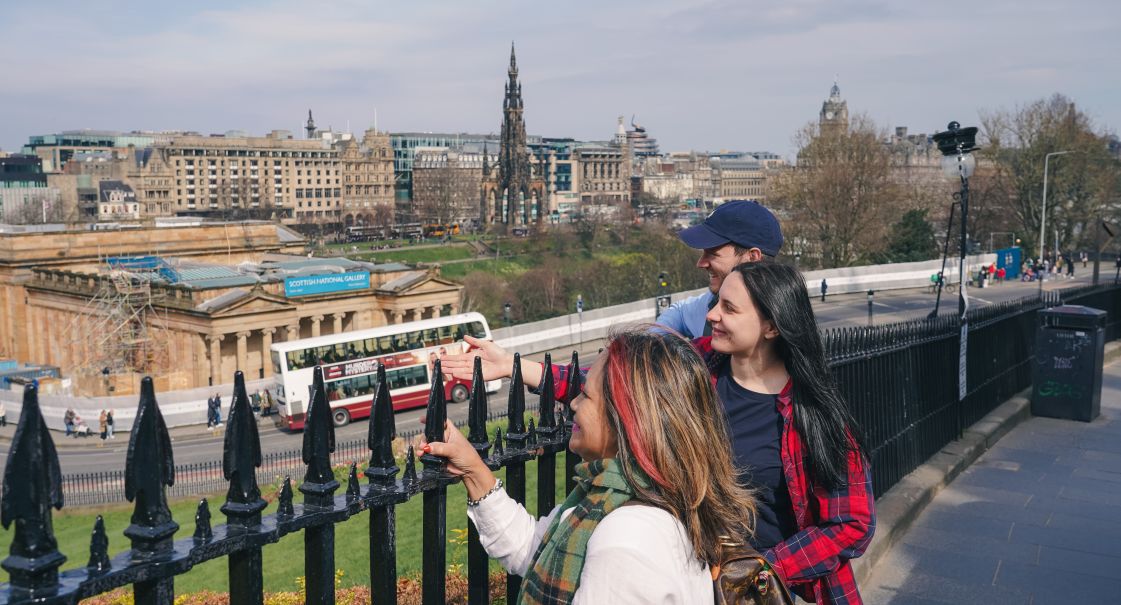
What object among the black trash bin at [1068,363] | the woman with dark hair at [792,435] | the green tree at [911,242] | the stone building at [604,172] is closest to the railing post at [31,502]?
the woman with dark hair at [792,435]

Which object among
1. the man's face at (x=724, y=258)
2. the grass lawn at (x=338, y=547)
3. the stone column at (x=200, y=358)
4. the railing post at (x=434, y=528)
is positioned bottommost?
the stone column at (x=200, y=358)

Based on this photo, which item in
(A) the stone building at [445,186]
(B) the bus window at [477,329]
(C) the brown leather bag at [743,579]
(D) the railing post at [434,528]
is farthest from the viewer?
(A) the stone building at [445,186]

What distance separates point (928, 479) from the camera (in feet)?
24.1

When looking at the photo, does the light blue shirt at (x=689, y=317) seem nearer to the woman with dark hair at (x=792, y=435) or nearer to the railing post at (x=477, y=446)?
the woman with dark hair at (x=792, y=435)

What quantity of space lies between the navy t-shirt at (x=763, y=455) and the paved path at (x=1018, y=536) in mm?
2672

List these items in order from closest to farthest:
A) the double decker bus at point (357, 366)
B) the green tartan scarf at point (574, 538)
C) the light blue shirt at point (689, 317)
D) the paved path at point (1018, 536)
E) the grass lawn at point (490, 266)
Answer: the green tartan scarf at point (574, 538) → the light blue shirt at point (689, 317) → the paved path at point (1018, 536) → the double decker bus at point (357, 366) → the grass lawn at point (490, 266)

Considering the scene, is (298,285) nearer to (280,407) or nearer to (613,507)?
(280,407)

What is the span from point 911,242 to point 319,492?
168 ft

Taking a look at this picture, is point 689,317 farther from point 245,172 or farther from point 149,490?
point 245,172

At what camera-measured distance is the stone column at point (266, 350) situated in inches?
1847

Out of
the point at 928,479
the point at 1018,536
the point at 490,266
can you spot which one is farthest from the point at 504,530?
the point at 490,266

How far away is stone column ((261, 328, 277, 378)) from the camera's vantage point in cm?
4691

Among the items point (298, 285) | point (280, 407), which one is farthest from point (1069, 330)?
point (298, 285)

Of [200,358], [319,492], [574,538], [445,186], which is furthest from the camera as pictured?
[445,186]
